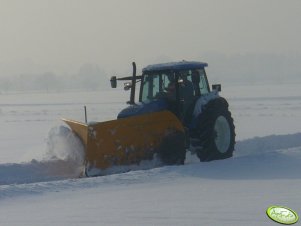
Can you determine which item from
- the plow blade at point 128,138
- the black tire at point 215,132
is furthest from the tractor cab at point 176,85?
the plow blade at point 128,138

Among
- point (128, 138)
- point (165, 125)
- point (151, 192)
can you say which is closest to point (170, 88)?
point (165, 125)

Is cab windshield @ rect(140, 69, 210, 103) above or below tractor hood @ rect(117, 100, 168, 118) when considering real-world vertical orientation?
above

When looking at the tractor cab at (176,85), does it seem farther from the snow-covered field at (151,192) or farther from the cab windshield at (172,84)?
the snow-covered field at (151,192)

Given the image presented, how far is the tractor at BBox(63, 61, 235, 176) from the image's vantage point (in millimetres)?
7715

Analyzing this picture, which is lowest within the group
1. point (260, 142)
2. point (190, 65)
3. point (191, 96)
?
point (260, 142)

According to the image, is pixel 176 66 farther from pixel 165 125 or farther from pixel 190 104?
pixel 165 125

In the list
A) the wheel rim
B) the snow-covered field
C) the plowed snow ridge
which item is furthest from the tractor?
the snow-covered field

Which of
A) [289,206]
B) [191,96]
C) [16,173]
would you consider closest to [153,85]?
[191,96]

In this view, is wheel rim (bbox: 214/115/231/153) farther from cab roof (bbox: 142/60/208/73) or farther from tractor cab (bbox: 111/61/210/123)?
cab roof (bbox: 142/60/208/73)

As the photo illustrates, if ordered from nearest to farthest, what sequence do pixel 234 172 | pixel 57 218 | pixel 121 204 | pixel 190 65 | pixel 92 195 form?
pixel 57 218
pixel 121 204
pixel 92 195
pixel 234 172
pixel 190 65

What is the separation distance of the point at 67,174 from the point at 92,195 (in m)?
2.33

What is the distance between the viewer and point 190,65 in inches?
354

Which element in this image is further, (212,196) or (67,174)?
(67,174)

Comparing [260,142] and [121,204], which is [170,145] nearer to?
[121,204]
